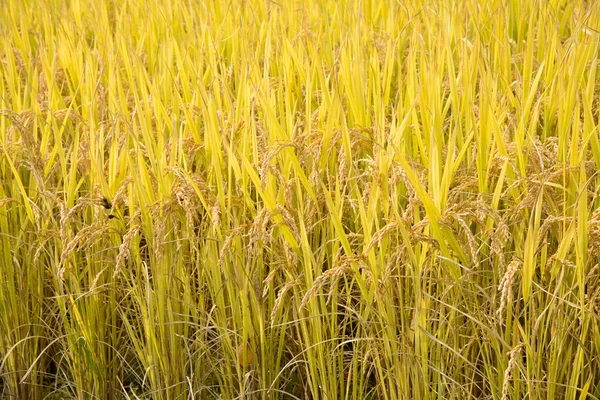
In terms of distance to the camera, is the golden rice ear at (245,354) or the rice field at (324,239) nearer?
the rice field at (324,239)

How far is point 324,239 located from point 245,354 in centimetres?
30

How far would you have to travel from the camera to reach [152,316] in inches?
65.9

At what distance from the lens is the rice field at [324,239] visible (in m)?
1.48

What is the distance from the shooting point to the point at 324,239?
5.58 ft

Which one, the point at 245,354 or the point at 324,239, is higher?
the point at 324,239

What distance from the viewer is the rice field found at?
4.85 feet

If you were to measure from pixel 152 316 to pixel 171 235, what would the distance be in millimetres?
195

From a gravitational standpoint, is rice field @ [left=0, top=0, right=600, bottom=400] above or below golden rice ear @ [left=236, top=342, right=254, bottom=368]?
above

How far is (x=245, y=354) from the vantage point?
65.4 inches

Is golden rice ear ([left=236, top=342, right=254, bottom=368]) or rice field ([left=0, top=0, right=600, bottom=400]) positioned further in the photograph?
golden rice ear ([left=236, top=342, right=254, bottom=368])

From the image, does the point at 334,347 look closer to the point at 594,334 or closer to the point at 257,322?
the point at 257,322

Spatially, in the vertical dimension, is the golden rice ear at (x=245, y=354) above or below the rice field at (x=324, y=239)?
below

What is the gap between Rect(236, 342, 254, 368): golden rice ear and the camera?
1.65m

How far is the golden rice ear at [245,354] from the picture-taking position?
1649 mm
